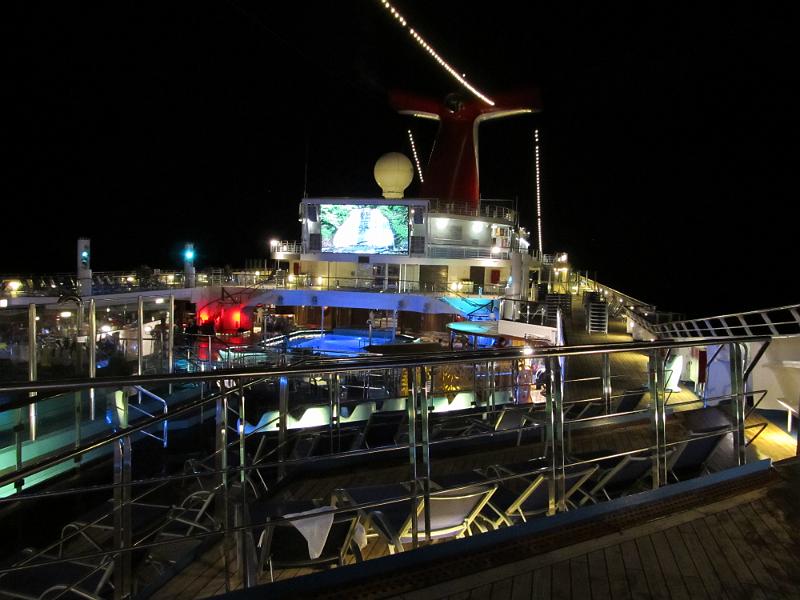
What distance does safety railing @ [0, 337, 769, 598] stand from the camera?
2.79m

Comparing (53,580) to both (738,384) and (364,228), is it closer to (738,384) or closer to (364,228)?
(738,384)

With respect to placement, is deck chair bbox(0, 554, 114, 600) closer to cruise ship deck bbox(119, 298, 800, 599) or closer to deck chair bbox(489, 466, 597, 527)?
cruise ship deck bbox(119, 298, 800, 599)

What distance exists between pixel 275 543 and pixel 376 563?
148 centimetres

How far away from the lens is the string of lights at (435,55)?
26734 mm

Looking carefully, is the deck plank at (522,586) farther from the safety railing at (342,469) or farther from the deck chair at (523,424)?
the deck chair at (523,424)

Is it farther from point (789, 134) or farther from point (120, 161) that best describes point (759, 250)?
point (120, 161)

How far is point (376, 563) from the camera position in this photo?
7.59ft

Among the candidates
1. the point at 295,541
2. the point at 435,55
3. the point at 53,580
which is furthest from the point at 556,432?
the point at 435,55

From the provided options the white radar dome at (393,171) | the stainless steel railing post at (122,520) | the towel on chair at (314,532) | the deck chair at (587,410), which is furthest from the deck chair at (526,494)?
the white radar dome at (393,171)

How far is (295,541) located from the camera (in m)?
3.57

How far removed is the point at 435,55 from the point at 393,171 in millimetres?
6671

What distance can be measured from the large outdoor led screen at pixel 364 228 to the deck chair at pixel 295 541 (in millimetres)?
22634

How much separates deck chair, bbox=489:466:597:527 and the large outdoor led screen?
22.0 m

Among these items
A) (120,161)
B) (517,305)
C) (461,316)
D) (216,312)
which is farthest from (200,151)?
(517,305)
